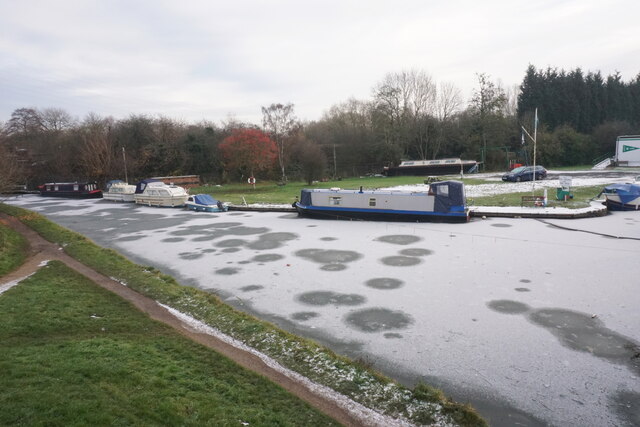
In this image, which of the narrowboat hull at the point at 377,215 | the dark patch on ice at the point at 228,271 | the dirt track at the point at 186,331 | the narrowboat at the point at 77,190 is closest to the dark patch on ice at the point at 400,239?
the narrowboat hull at the point at 377,215

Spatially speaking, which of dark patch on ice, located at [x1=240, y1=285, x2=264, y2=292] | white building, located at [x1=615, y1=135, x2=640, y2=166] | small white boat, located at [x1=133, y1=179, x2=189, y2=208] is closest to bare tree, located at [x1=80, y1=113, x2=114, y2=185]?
small white boat, located at [x1=133, y1=179, x2=189, y2=208]

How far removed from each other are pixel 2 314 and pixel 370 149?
45.5m

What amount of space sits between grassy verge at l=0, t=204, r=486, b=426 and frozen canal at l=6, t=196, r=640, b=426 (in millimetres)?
457

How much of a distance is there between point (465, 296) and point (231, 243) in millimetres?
9210

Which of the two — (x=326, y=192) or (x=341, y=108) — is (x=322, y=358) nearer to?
(x=326, y=192)

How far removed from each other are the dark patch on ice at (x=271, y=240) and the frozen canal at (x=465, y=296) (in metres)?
0.08

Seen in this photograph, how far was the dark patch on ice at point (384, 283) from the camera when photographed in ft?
32.7

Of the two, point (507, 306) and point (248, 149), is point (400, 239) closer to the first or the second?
point (507, 306)

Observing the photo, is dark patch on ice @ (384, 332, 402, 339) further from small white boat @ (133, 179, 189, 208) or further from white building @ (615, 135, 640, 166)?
white building @ (615, 135, 640, 166)

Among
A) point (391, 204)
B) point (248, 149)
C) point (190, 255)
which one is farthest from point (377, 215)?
point (248, 149)

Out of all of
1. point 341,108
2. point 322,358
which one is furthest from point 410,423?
point 341,108

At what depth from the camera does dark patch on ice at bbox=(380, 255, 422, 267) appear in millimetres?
11848

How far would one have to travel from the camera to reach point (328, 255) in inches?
520

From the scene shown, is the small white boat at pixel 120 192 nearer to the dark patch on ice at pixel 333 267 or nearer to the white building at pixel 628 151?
the dark patch on ice at pixel 333 267
